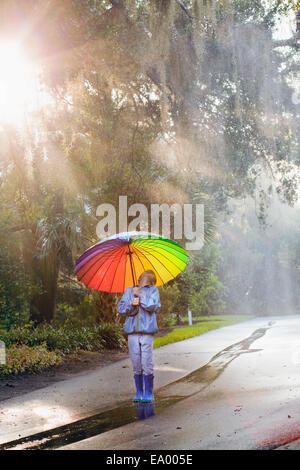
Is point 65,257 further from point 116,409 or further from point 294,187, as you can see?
point 116,409

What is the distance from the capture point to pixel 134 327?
6871 mm

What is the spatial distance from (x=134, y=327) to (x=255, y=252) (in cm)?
5499

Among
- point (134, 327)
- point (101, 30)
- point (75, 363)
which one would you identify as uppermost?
point (101, 30)

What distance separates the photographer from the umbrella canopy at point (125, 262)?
24.3ft

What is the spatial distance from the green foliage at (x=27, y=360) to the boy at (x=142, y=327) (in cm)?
401

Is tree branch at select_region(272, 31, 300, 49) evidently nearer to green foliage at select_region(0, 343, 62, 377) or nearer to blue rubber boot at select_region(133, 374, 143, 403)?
green foliage at select_region(0, 343, 62, 377)

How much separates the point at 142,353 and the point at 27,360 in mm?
4585

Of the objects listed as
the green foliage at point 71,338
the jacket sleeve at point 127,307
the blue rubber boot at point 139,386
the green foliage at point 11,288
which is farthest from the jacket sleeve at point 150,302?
the green foliage at point 11,288

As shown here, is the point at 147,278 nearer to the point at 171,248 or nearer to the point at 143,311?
the point at 143,311

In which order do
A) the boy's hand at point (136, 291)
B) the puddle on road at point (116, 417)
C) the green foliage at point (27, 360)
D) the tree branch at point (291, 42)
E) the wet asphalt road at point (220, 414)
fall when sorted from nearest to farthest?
the wet asphalt road at point (220, 414), the puddle on road at point (116, 417), the boy's hand at point (136, 291), the green foliage at point (27, 360), the tree branch at point (291, 42)

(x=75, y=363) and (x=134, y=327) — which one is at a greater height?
(x=134, y=327)

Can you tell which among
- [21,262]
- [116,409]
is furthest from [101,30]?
[21,262]

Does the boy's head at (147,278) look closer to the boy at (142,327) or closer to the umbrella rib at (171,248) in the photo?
the boy at (142,327)

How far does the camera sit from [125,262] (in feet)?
25.2
